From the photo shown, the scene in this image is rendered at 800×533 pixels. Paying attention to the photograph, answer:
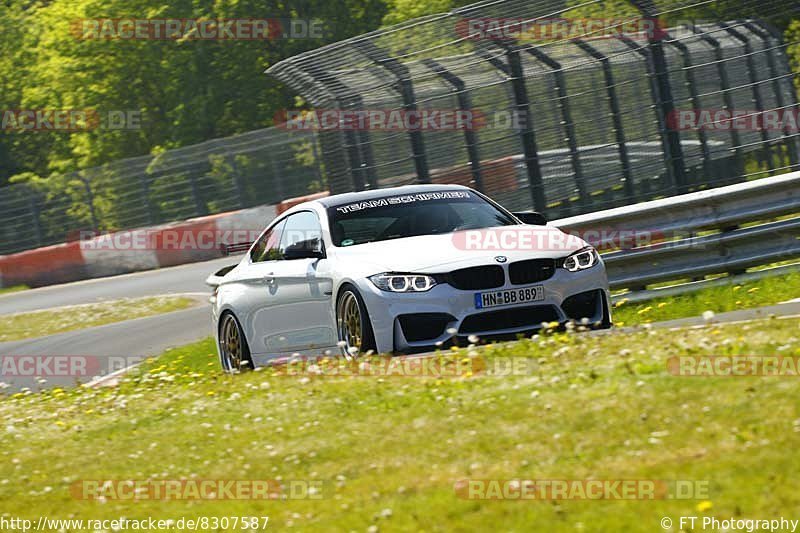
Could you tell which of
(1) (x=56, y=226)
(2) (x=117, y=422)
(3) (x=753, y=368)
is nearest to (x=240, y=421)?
(2) (x=117, y=422)

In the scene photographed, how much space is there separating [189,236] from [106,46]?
1967 centimetres

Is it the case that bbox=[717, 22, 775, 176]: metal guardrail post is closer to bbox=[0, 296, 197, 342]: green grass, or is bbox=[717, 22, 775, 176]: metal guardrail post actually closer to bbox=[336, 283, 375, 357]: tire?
bbox=[336, 283, 375, 357]: tire

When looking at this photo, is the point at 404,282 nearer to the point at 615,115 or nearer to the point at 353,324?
the point at 353,324

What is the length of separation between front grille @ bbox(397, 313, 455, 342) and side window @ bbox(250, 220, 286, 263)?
7.66ft

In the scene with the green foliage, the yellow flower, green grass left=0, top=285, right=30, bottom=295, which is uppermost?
the green foliage

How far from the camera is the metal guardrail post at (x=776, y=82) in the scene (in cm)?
1504

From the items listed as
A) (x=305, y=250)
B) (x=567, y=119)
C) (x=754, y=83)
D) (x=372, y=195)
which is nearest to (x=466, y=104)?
(x=567, y=119)

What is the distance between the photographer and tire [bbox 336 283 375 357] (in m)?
10.0

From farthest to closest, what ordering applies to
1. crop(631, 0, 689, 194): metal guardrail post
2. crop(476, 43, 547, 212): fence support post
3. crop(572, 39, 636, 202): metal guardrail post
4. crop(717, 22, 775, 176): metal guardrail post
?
crop(572, 39, 636, 202): metal guardrail post → crop(476, 43, 547, 212): fence support post → crop(717, 22, 775, 176): metal guardrail post → crop(631, 0, 689, 194): metal guardrail post

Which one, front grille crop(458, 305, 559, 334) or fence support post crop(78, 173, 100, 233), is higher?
fence support post crop(78, 173, 100, 233)

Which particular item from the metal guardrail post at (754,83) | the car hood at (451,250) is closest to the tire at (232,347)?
the car hood at (451,250)

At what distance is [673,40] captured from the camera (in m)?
15.1

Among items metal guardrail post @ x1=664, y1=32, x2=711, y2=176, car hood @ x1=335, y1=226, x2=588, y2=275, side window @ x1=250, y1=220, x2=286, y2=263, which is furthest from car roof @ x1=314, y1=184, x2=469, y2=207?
metal guardrail post @ x1=664, y1=32, x2=711, y2=176

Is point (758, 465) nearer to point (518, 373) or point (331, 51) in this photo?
point (518, 373)
